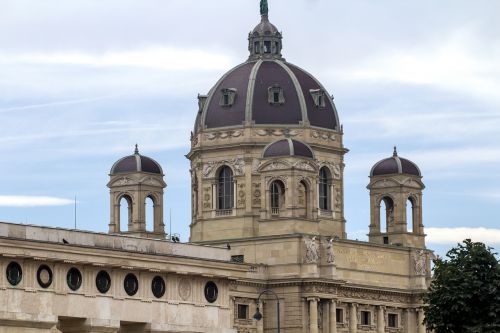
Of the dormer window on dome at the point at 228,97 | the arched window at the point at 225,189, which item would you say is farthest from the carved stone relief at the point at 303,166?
the dormer window on dome at the point at 228,97

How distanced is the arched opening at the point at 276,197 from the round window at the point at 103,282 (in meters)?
53.5

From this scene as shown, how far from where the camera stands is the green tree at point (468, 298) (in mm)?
140875

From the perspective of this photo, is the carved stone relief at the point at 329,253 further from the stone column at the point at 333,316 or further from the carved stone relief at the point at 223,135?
the carved stone relief at the point at 223,135

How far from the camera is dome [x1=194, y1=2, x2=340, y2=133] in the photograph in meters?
193

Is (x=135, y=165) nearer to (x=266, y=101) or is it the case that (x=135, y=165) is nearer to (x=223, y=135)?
(x=223, y=135)

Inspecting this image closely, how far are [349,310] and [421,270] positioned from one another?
392 inches

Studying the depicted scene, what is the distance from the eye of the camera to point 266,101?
636 ft

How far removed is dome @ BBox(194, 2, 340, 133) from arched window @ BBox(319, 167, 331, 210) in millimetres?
4260

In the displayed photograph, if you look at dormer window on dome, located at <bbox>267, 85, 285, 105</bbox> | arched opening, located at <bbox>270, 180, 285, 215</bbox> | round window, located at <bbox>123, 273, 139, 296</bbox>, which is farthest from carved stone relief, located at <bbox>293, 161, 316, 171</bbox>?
round window, located at <bbox>123, 273, 139, 296</bbox>

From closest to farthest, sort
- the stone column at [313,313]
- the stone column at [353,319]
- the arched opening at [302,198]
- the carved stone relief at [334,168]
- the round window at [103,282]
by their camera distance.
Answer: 1. the round window at [103,282]
2. the stone column at [313,313]
3. the arched opening at [302,198]
4. the stone column at [353,319]
5. the carved stone relief at [334,168]

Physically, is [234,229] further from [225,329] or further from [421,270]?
[225,329]

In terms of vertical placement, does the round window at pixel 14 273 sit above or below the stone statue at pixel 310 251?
below

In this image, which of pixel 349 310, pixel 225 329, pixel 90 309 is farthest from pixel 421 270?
pixel 90 309

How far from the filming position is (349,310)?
614ft
